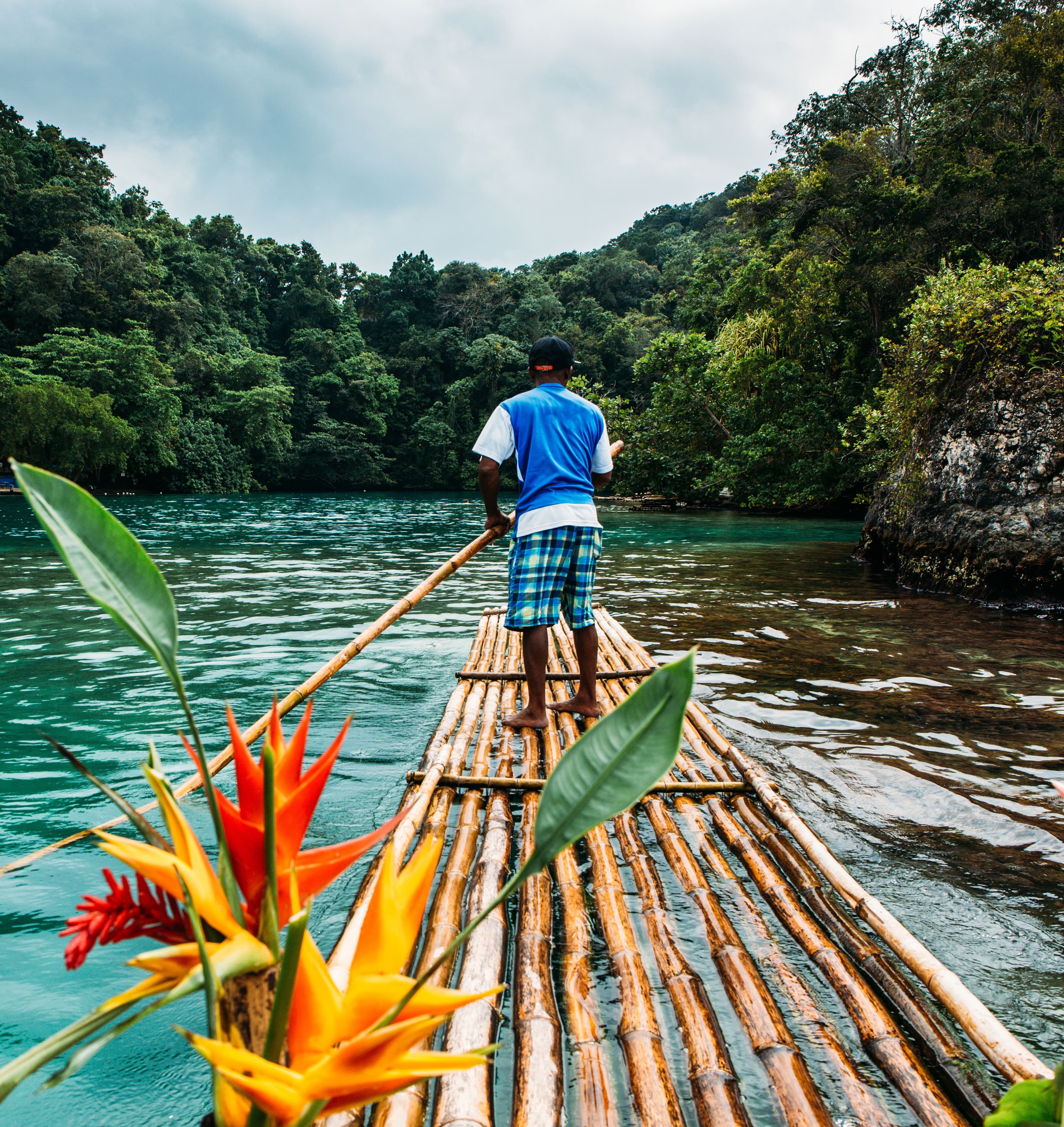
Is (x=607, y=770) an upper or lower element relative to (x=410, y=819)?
upper

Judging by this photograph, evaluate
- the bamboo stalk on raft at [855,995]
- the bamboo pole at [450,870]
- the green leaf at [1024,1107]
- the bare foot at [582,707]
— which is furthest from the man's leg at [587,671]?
the green leaf at [1024,1107]

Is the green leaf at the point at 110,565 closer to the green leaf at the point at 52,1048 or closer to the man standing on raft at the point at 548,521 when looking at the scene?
the green leaf at the point at 52,1048

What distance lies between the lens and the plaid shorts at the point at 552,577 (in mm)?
3264

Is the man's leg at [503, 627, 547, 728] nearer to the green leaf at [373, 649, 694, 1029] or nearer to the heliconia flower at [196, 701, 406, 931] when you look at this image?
the heliconia flower at [196, 701, 406, 931]

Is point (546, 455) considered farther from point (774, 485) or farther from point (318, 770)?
point (774, 485)

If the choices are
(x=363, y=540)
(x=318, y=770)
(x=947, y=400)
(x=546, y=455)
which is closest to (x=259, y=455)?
(x=363, y=540)

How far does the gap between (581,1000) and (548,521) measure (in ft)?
6.59

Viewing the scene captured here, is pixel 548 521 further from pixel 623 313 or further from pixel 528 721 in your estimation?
pixel 623 313

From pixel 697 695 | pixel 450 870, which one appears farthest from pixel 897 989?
pixel 697 695

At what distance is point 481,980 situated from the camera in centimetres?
155

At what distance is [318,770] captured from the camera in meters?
0.76

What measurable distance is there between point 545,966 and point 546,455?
2.10 m

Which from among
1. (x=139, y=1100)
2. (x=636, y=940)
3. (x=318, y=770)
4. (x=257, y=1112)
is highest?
(x=318, y=770)

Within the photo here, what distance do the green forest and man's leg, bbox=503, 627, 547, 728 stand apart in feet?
22.4
